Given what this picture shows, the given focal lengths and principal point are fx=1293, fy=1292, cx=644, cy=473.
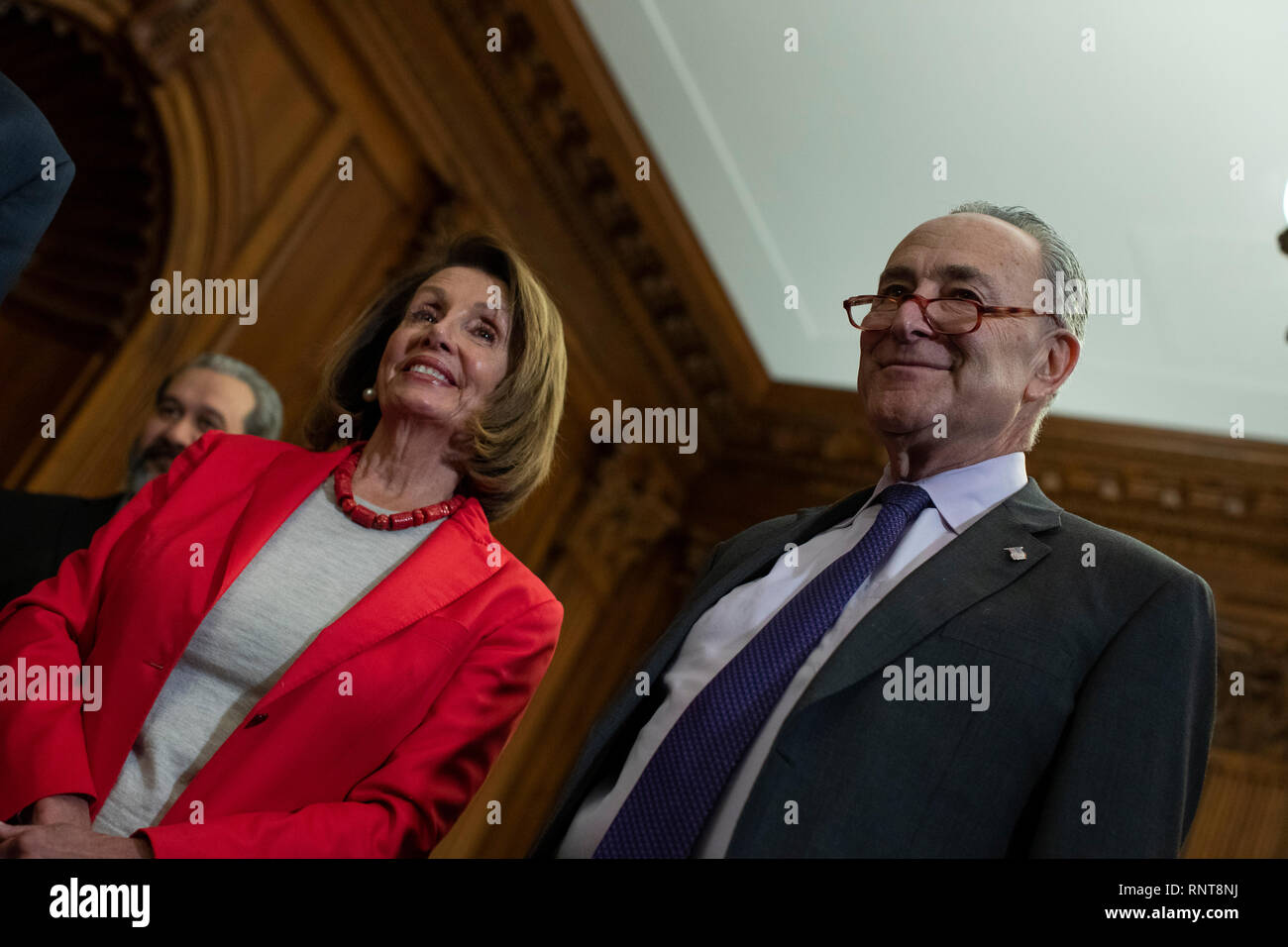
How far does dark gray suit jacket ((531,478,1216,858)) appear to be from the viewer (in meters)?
1.44

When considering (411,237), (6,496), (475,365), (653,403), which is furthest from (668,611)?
(475,365)

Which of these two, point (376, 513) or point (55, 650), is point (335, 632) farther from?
point (55, 650)

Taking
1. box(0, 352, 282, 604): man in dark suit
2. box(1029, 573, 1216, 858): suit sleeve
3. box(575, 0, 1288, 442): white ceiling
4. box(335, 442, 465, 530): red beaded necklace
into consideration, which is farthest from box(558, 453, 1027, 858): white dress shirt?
box(575, 0, 1288, 442): white ceiling

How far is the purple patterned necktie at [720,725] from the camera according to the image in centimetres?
159

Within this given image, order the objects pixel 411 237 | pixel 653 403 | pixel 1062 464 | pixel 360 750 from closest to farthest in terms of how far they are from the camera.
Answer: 1. pixel 360 750
2. pixel 411 237
3. pixel 1062 464
4. pixel 653 403

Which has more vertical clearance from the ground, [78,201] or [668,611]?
[78,201]

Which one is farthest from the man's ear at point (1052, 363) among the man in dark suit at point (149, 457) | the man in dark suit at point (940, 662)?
the man in dark suit at point (149, 457)

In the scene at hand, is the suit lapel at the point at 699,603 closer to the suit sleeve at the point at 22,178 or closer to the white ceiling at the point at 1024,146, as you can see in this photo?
the suit sleeve at the point at 22,178

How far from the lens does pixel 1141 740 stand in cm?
145

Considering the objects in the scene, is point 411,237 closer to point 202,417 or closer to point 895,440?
point 202,417

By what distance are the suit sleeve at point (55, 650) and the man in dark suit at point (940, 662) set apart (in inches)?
25.3

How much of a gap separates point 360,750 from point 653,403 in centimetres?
569

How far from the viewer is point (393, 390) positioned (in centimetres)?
211

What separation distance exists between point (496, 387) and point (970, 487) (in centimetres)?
79
